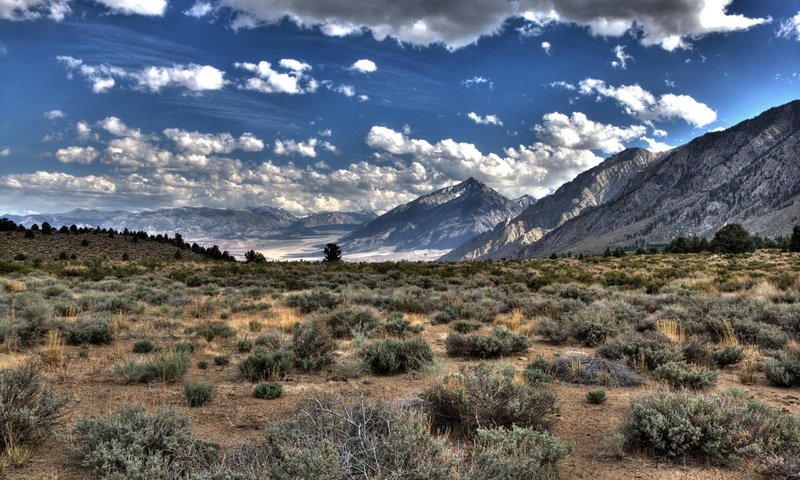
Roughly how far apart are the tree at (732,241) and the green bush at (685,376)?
74.1m

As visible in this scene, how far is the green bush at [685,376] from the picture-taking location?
7590 mm

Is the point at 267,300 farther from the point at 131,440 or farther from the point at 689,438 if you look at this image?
the point at 689,438

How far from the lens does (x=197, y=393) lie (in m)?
7.23

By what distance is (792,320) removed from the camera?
453 inches

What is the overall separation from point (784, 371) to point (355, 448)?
8362 mm

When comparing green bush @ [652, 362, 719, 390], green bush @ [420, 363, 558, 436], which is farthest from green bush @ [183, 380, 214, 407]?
green bush @ [652, 362, 719, 390]

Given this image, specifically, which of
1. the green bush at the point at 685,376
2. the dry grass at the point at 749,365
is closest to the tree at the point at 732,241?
the dry grass at the point at 749,365

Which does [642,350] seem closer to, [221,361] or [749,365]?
[749,365]

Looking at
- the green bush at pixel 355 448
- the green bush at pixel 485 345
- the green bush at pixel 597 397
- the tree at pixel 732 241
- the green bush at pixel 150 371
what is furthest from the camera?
the tree at pixel 732 241

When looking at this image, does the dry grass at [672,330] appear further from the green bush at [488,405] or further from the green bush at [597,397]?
the green bush at [488,405]

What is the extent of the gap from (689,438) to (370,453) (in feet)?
12.8

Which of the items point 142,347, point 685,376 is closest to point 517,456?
point 685,376

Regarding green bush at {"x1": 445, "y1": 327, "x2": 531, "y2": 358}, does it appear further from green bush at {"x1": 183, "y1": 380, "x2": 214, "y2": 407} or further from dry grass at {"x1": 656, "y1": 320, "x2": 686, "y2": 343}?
green bush at {"x1": 183, "y1": 380, "x2": 214, "y2": 407}

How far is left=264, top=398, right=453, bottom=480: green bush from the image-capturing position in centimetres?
357
